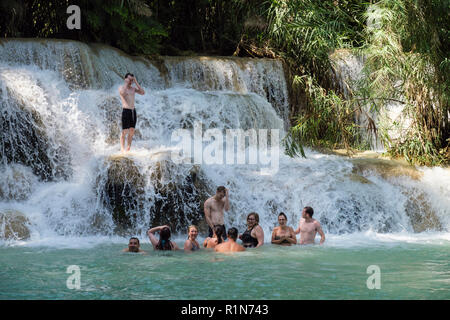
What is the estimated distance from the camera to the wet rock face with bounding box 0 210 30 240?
8695mm

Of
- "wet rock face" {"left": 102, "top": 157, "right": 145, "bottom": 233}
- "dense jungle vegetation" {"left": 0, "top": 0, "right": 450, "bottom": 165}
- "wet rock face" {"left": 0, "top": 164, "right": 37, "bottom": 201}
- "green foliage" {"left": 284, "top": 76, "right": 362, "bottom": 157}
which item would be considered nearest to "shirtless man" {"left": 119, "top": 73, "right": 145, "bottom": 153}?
"wet rock face" {"left": 102, "top": 157, "right": 145, "bottom": 233}

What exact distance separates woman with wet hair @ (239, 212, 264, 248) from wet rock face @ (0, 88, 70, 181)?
3715mm

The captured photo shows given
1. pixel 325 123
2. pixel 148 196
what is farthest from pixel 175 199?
pixel 325 123

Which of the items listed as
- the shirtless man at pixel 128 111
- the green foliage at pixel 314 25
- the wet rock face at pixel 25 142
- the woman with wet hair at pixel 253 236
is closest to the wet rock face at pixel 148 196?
the shirtless man at pixel 128 111

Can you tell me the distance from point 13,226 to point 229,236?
3.15m

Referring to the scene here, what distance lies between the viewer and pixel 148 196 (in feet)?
31.7

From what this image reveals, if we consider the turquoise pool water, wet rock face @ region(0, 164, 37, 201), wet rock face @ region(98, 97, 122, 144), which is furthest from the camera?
wet rock face @ region(98, 97, 122, 144)

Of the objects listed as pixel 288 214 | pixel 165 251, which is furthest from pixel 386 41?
pixel 165 251

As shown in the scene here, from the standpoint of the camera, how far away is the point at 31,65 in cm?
1227

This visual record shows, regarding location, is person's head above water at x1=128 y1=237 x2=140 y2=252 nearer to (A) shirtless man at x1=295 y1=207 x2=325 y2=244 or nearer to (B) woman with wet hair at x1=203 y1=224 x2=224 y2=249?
(B) woman with wet hair at x1=203 y1=224 x2=224 y2=249

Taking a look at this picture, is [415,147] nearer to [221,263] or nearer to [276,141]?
[276,141]

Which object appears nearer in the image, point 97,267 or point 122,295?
point 122,295

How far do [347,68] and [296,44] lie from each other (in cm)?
162
